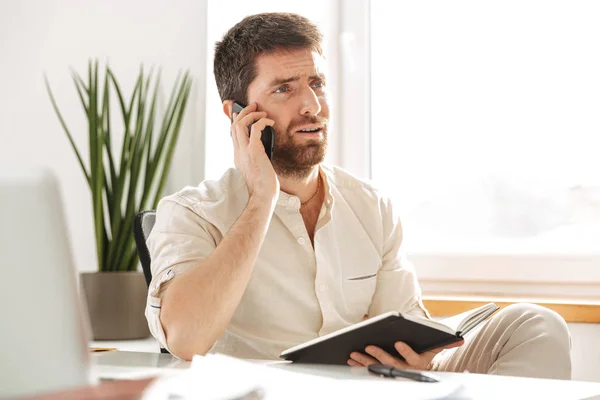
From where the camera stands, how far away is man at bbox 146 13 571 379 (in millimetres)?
1581

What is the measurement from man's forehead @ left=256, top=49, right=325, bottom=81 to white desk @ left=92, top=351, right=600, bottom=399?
78 cm

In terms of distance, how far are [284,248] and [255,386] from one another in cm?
102

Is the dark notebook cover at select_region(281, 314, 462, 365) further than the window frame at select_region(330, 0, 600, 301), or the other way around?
the window frame at select_region(330, 0, 600, 301)

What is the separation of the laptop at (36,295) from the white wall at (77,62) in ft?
7.33

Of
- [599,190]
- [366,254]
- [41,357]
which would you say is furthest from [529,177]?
[41,357]

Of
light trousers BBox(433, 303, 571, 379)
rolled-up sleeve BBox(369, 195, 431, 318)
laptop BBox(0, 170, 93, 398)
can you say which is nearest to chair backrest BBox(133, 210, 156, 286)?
rolled-up sleeve BBox(369, 195, 431, 318)

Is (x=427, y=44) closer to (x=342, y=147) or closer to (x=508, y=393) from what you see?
(x=342, y=147)

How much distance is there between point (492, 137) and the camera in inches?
103

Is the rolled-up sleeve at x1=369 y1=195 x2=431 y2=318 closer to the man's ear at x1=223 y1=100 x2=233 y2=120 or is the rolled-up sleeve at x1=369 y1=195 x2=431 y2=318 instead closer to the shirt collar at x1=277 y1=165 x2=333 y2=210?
the shirt collar at x1=277 y1=165 x2=333 y2=210

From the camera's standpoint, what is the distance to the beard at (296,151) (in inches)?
74.5

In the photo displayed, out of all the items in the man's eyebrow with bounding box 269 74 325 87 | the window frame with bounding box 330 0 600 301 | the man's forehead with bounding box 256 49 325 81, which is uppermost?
the man's forehead with bounding box 256 49 325 81

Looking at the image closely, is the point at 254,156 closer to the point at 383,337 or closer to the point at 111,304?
the point at 383,337

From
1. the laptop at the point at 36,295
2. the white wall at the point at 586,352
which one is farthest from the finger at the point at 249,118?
the laptop at the point at 36,295

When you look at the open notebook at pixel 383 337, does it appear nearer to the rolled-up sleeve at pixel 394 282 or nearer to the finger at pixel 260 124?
the rolled-up sleeve at pixel 394 282
